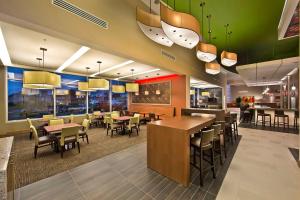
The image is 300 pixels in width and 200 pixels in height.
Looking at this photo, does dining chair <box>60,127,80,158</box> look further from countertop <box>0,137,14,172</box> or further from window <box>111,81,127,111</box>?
window <box>111,81,127,111</box>

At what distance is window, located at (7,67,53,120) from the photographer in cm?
593

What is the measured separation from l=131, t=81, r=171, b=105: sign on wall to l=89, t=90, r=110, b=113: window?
214 cm

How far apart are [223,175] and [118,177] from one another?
6.69 feet

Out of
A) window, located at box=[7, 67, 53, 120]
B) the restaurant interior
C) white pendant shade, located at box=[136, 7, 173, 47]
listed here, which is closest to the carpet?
the restaurant interior

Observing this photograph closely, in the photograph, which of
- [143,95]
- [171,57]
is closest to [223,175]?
[171,57]

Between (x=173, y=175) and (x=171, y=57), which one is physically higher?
(x=171, y=57)

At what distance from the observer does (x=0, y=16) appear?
184 cm

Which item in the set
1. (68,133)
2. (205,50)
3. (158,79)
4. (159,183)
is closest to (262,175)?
(159,183)

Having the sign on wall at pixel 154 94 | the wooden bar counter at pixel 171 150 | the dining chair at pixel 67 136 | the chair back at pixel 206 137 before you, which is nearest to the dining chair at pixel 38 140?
the dining chair at pixel 67 136

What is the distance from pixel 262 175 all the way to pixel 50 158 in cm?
486

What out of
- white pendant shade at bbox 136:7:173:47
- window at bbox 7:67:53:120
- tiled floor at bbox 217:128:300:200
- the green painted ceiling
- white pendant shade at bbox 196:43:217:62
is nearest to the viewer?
tiled floor at bbox 217:128:300:200

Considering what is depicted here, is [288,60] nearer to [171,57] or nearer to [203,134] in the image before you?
[171,57]

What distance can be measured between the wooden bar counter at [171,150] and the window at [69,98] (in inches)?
273

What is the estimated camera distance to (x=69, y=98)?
795 cm
